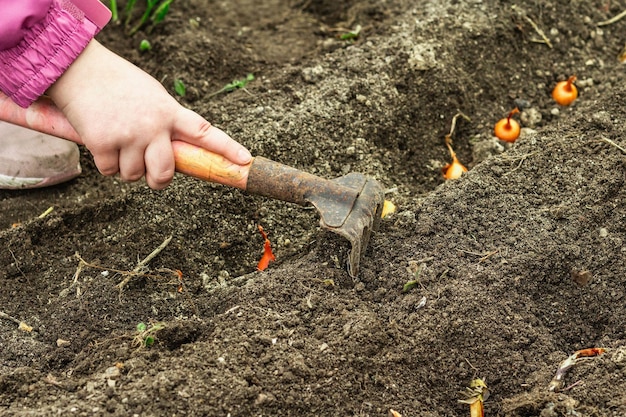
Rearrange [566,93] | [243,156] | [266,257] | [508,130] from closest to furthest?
[243,156], [266,257], [508,130], [566,93]

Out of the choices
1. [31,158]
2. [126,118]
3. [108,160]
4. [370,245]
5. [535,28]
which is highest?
[126,118]

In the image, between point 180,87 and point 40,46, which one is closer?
point 40,46

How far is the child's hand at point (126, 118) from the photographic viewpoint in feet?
7.29

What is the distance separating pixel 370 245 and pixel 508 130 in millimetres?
1006

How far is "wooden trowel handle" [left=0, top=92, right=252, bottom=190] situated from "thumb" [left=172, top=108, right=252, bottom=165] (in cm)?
2

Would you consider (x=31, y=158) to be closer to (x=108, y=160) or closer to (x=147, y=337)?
(x=108, y=160)

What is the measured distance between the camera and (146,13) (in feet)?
11.5

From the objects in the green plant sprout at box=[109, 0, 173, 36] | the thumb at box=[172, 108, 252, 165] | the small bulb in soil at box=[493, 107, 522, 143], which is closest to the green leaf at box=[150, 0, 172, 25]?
the green plant sprout at box=[109, 0, 173, 36]

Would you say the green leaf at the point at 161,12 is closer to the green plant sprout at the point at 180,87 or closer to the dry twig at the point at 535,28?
the green plant sprout at the point at 180,87

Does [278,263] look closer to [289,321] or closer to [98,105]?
[289,321]

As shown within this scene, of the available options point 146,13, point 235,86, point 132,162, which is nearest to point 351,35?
point 235,86

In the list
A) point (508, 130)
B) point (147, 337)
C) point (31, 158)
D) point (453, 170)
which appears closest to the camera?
point (147, 337)

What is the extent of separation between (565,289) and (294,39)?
1.79m

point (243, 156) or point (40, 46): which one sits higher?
point (40, 46)
